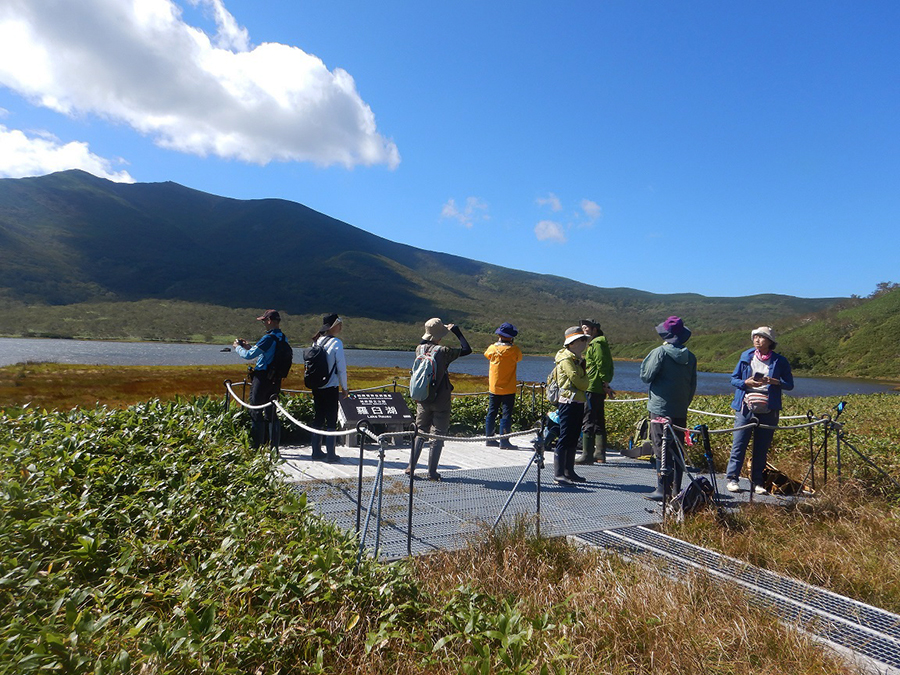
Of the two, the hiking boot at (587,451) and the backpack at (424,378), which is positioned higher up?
the backpack at (424,378)

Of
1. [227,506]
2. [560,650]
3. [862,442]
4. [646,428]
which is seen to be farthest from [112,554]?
[862,442]

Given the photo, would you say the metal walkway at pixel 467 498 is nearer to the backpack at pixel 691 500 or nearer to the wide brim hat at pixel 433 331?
the backpack at pixel 691 500

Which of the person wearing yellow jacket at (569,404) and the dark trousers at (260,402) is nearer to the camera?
the person wearing yellow jacket at (569,404)

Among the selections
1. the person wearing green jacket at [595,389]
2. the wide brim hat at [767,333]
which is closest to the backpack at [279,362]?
the person wearing green jacket at [595,389]

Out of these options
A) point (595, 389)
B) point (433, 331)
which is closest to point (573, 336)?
point (595, 389)

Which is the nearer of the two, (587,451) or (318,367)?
(318,367)

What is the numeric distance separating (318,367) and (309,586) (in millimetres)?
4864

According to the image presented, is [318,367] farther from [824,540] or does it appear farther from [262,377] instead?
[824,540]

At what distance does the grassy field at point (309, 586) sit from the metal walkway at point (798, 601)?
9.5 inches

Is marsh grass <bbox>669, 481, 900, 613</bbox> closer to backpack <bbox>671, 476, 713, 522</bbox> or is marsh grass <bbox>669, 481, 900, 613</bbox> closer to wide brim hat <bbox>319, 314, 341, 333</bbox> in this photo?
backpack <bbox>671, 476, 713, 522</bbox>

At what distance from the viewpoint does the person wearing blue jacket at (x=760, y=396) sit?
673 centimetres

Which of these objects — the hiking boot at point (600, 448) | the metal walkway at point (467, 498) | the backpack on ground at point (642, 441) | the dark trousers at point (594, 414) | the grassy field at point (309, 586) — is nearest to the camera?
the grassy field at point (309, 586)

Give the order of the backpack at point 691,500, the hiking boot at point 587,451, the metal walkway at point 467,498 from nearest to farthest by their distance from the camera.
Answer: the metal walkway at point 467,498, the backpack at point 691,500, the hiking boot at point 587,451

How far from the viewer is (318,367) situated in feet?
26.4
